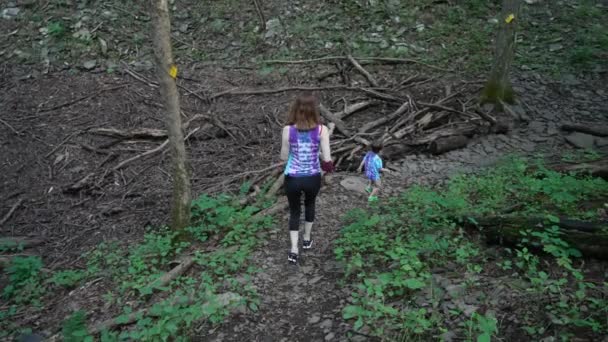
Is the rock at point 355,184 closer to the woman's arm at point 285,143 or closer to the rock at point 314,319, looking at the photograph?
the woman's arm at point 285,143

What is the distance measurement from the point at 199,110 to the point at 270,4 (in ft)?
15.9

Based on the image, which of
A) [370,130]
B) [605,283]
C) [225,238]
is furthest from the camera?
[370,130]

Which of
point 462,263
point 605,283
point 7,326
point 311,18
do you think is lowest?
point 7,326

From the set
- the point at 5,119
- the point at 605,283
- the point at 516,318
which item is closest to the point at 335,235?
the point at 516,318

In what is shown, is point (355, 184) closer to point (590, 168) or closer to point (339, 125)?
point (339, 125)

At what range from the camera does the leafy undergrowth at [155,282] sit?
13.1 ft

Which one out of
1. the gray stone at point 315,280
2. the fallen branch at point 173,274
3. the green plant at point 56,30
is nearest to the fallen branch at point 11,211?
the fallen branch at point 173,274

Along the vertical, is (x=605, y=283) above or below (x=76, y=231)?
above

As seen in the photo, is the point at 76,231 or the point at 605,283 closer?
the point at 605,283

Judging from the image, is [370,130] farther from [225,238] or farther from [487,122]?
[225,238]

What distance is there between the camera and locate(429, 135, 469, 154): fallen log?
24.2 ft

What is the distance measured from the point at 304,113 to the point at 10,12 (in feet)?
37.0

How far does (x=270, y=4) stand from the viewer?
12125 mm

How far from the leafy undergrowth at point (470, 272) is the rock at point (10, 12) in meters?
11.2
